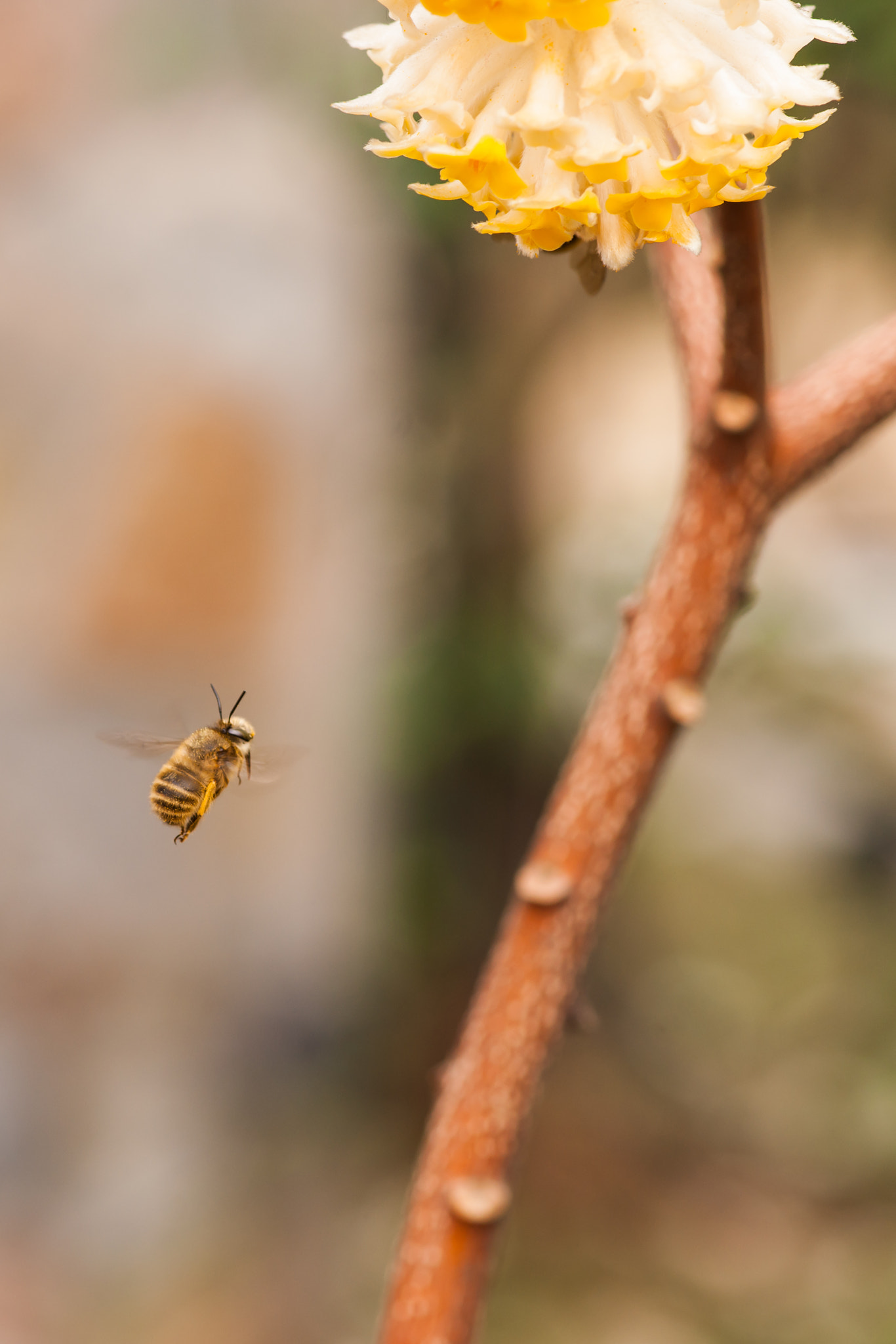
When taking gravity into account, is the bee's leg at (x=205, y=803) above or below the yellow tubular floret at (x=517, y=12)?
below

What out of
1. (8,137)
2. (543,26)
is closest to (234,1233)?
(8,137)

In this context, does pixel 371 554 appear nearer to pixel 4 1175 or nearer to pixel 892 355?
pixel 4 1175

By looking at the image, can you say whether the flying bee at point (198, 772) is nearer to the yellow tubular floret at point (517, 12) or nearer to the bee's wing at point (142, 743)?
the bee's wing at point (142, 743)

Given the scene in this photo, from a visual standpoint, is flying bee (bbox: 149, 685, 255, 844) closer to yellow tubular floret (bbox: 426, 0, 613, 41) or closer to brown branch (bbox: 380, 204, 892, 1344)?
brown branch (bbox: 380, 204, 892, 1344)

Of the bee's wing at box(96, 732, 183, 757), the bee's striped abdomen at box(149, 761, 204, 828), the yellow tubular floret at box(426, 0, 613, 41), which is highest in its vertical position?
the yellow tubular floret at box(426, 0, 613, 41)

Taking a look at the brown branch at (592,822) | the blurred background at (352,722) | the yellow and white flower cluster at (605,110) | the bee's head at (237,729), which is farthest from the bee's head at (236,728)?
the blurred background at (352,722)

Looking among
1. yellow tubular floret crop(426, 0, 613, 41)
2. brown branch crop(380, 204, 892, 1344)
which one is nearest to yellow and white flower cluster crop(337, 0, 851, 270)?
yellow tubular floret crop(426, 0, 613, 41)

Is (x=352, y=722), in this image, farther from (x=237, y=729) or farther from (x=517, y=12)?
(x=517, y=12)
